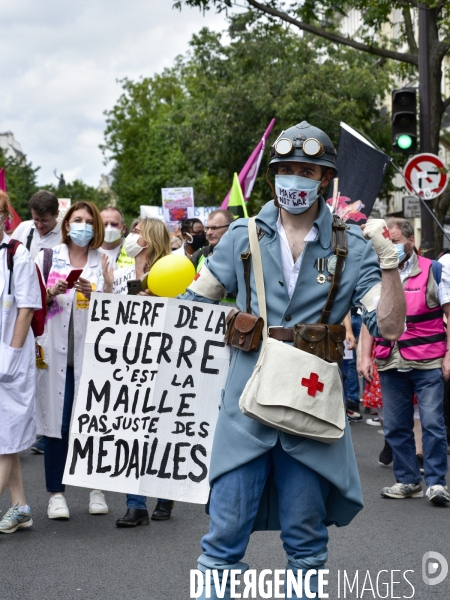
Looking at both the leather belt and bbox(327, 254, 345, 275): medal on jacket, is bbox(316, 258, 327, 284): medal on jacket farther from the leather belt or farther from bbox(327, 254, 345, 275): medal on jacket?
the leather belt

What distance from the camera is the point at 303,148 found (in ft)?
13.0

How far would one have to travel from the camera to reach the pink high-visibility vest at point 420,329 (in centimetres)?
772

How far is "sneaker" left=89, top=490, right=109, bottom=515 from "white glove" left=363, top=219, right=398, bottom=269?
12.3ft

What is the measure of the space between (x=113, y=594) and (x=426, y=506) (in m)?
2.99

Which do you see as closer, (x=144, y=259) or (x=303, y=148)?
(x=303, y=148)

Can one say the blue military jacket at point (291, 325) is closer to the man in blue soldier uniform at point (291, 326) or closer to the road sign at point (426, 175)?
the man in blue soldier uniform at point (291, 326)

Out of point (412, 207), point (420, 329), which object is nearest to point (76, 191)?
point (412, 207)

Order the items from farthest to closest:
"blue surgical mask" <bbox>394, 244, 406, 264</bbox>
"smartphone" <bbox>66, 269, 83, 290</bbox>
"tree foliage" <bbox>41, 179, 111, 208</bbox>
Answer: "tree foliage" <bbox>41, 179, 111, 208</bbox>, "blue surgical mask" <bbox>394, 244, 406, 264</bbox>, "smartphone" <bbox>66, 269, 83, 290</bbox>

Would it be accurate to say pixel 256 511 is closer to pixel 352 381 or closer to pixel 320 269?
pixel 320 269

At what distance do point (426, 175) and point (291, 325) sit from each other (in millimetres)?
10057

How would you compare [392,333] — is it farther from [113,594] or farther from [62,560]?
[62,560]

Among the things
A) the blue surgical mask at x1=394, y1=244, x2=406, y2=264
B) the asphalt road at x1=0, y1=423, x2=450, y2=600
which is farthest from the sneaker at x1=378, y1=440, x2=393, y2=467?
the blue surgical mask at x1=394, y1=244, x2=406, y2=264

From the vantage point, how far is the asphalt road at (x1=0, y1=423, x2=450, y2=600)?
17.4 feet

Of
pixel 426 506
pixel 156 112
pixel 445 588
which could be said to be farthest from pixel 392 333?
Result: pixel 156 112
